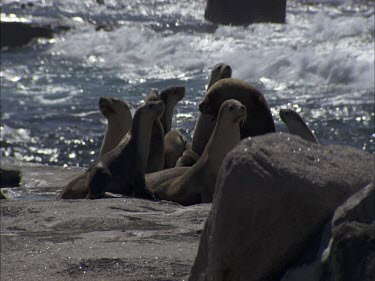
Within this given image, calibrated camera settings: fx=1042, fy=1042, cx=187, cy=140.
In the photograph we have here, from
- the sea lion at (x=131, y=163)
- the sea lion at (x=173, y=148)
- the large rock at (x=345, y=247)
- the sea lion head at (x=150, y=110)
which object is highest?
the large rock at (x=345, y=247)

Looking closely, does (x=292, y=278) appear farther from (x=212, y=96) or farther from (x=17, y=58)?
(x=17, y=58)

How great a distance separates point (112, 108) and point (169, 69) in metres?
12.3

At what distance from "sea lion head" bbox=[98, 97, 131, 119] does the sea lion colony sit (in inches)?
0.6

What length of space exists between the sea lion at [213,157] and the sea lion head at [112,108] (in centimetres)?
200

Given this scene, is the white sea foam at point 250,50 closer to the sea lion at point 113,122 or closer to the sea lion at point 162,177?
the sea lion at point 113,122

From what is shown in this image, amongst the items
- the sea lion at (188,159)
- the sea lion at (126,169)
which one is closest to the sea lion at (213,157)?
the sea lion at (126,169)

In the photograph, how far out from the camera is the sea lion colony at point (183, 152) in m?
7.45

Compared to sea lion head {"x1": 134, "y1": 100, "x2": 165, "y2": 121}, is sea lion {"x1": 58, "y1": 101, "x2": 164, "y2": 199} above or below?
below

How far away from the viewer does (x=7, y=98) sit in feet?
61.2

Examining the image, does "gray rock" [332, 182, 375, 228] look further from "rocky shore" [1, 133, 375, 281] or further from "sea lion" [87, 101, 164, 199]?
"sea lion" [87, 101, 164, 199]

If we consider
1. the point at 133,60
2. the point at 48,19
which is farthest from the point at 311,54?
the point at 48,19

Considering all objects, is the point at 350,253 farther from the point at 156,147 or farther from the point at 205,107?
the point at 156,147

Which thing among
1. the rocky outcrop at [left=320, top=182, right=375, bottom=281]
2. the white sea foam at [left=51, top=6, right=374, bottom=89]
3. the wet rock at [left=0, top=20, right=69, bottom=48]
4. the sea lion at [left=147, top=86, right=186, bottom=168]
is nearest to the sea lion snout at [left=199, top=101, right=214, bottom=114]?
the sea lion at [left=147, top=86, right=186, bottom=168]

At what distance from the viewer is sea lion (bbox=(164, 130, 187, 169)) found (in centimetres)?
943
